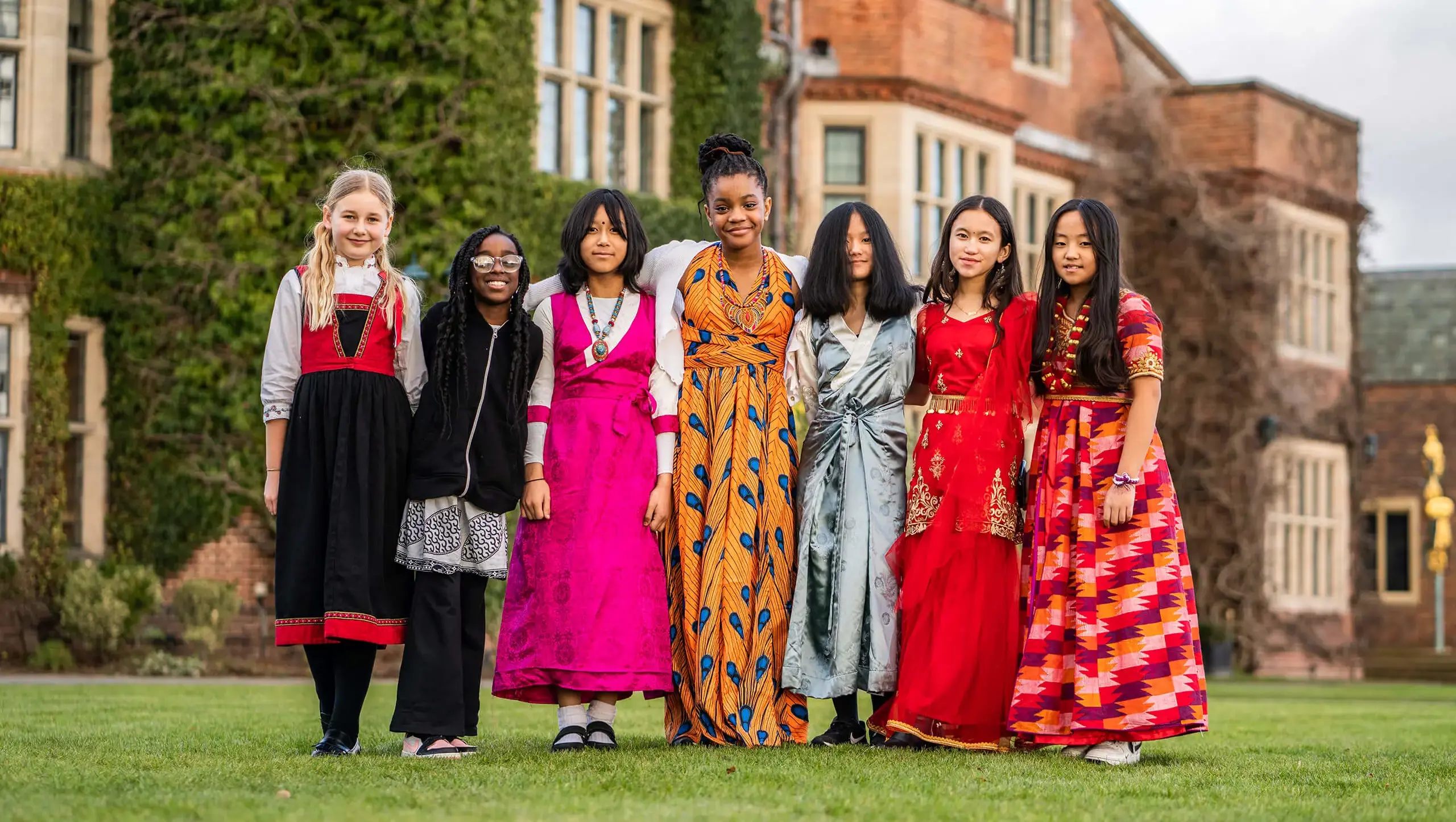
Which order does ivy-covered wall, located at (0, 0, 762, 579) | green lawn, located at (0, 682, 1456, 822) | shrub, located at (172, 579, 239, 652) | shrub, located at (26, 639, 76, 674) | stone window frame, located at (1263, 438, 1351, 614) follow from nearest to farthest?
green lawn, located at (0, 682, 1456, 822) < shrub, located at (26, 639, 76, 674) < shrub, located at (172, 579, 239, 652) < ivy-covered wall, located at (0, 0, 762, 579) < stone window frame, located at (1263, 438, 1351, 614)

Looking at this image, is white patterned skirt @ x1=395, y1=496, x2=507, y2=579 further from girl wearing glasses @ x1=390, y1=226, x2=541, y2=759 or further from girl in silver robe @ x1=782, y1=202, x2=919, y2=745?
girl in silver robe @ x1=782, y1=202, x2=919, y2=745

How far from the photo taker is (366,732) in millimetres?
7020

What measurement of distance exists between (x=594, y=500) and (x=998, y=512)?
1283 mm

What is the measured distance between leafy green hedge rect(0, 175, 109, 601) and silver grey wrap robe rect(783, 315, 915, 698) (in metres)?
7.74

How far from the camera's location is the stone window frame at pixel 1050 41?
68.1ft

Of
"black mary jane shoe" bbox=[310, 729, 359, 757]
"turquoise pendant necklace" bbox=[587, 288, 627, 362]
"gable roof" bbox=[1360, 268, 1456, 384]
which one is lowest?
"black mary jane shoe" bbox=[310, 729, 359, 757]

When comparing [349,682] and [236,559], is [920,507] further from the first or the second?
[236,559]

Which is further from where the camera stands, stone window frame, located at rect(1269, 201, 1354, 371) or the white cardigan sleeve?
stone window frame, located at rect(1269, 201, 1354, 371)

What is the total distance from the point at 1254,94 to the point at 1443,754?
1685 centimetres

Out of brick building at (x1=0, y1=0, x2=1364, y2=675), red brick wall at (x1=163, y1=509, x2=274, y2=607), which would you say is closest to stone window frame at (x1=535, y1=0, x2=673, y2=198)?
brick building at (x1=0, y1=0, x2=1364, y2=675)

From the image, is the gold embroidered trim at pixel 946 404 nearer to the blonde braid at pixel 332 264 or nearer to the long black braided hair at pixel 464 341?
the long black braided hair at pixel 464 341

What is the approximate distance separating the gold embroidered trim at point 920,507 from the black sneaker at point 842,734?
670 mm

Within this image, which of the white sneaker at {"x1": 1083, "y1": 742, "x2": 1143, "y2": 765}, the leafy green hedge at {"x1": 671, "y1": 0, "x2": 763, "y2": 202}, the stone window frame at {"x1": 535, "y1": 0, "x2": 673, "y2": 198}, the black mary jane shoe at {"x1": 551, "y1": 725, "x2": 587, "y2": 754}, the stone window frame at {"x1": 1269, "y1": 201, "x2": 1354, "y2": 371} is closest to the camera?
the white sneaker at {"x1": 1083, "y1": 742, "x2": 1143, "y2": 765}

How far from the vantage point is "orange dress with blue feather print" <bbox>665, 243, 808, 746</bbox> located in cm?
614
